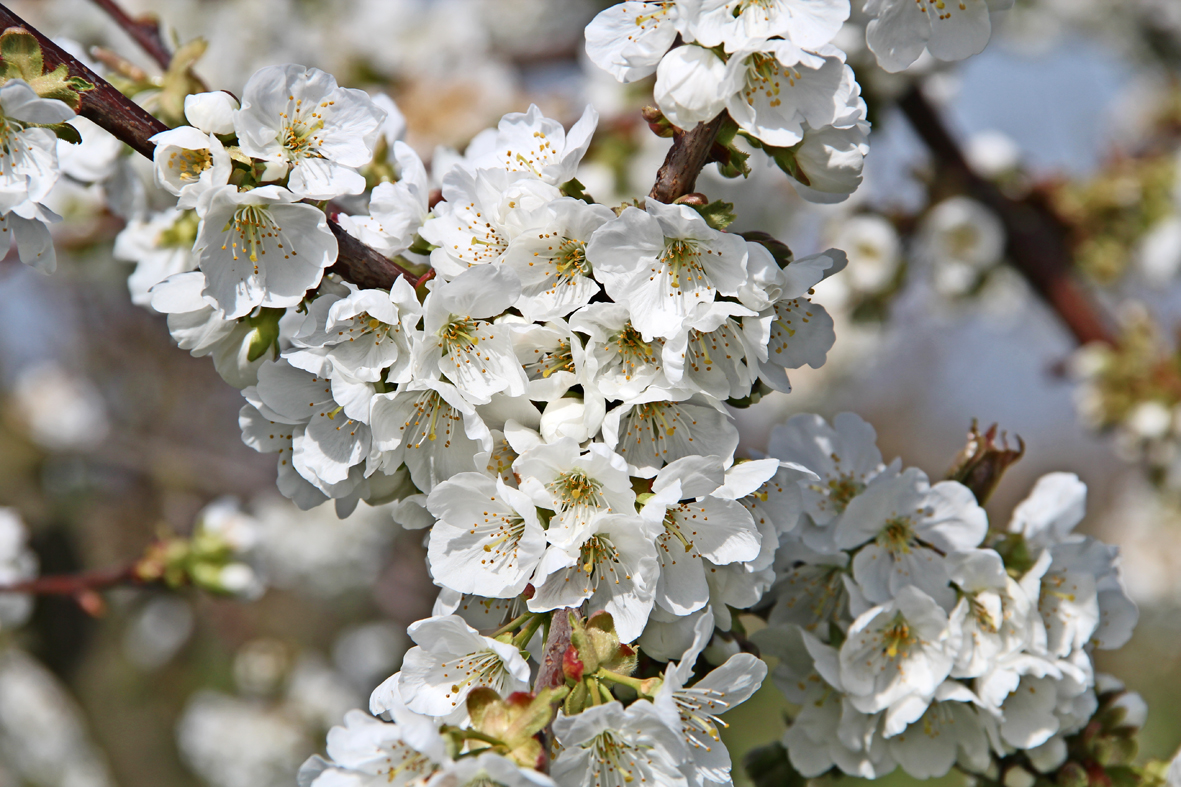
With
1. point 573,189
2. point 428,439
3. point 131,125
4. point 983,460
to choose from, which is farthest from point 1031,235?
point 131,125

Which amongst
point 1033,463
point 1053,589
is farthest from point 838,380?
point 1033,463

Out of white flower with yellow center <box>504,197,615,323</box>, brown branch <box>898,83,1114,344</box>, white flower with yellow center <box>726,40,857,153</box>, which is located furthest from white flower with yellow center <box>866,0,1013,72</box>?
brown branch <box>898,83,1114,344</box>

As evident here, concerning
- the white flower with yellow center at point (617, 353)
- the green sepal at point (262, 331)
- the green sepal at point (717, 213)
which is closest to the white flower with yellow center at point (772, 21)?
the green sepal at point (717, 213)

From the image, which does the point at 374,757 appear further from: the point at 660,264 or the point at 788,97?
Result: the point at 788,97

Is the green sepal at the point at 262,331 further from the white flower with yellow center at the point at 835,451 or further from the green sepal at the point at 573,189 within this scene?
the white flower with yellow center at the point at 835,451

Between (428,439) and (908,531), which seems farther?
(908,531)
